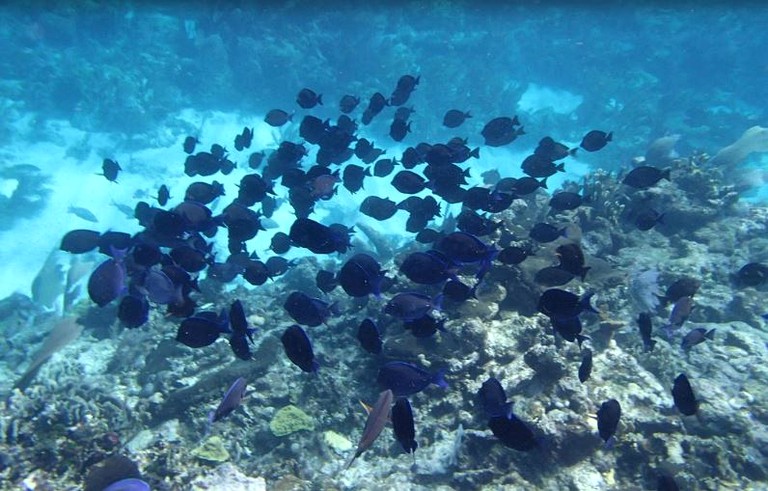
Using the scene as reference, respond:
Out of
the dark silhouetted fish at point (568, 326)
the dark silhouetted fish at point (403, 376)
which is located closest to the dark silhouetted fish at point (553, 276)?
the dark silhouetted fish at point (568, 326)

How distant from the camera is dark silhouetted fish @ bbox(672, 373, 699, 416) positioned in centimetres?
405

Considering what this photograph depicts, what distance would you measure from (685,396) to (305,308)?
13.1 feet

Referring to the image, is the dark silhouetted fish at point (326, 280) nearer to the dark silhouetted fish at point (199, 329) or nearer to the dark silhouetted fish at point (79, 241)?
the dark silhouetted fish at point (199, 329)

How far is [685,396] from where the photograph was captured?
4078 mm

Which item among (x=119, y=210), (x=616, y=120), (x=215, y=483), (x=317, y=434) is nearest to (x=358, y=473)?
(x=317, y=434)

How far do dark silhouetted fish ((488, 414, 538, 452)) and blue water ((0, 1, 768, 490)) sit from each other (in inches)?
65.2

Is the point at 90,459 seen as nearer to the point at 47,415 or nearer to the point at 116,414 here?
the point at 47,415

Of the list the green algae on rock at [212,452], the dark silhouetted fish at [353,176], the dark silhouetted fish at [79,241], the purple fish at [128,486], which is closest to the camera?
the purple fish at [128,486]

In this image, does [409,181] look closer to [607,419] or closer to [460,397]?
[460,397]

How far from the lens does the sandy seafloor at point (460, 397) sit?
5.04 meters

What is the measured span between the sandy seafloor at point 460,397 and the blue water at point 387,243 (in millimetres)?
37

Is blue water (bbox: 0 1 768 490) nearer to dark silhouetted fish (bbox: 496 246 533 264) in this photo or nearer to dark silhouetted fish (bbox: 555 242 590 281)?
dark silhouetted fish (bbox: 496 246 533 264)

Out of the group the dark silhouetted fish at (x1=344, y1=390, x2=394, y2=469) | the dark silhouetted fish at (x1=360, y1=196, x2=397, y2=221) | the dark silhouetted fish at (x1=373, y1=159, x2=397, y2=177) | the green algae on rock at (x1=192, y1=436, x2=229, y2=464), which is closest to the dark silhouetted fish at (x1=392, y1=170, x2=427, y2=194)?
the dark silhouetted fish at (x1=360, y1=196, x2=397, y2=221)

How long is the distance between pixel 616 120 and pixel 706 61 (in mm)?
12388
